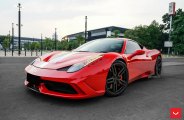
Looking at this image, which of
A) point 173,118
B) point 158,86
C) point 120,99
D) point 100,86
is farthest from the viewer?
point 158,86

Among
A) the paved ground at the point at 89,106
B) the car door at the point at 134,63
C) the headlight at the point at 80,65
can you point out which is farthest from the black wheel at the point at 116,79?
the headlight at the point at 80,65

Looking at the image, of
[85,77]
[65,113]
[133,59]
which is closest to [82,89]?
[85,77]

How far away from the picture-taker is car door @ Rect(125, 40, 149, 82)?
15.3ft

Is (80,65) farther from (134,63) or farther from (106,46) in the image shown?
(134,63)

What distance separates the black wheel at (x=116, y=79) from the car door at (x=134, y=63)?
0.33m

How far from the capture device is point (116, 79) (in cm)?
409

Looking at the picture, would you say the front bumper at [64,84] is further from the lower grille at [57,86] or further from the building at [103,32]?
the building at [103,32]

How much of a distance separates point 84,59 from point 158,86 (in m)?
2.33

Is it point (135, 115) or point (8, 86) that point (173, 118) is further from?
point (8, 86)

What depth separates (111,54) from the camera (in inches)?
161

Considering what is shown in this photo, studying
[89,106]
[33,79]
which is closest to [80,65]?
[89,106]

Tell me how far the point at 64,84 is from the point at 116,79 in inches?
46.0

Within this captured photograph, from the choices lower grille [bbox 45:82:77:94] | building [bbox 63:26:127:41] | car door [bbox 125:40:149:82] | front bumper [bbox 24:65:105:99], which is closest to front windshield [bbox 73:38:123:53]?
car door [bbox 125:40:149:82]

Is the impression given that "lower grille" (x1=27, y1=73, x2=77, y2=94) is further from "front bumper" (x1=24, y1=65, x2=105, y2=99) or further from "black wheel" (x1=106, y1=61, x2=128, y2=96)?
"black wheel" (x1=106, y1=61, x2=128, y2=96)
